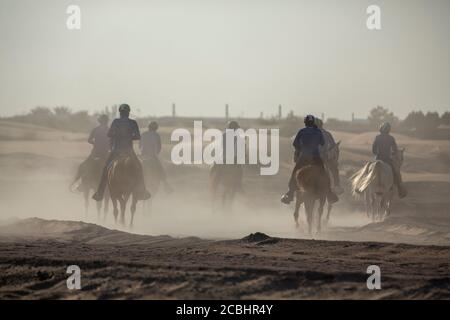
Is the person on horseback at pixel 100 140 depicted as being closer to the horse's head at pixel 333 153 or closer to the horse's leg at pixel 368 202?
the horse's head at pixel 333 153

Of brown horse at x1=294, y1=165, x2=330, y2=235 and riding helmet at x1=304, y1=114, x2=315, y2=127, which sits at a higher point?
riding helmet at x1=304, y1=114, x2=315, y2=127

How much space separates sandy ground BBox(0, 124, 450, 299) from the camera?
13.9 m

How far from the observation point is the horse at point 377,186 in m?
27.9

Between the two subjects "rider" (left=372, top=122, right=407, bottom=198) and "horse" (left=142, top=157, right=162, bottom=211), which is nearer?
"rider" (left=372, top=122, right=407, bottom=198)

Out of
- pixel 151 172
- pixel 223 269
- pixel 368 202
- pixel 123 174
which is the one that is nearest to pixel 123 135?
pixel 123 174

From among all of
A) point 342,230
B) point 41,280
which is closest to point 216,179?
point 342,230

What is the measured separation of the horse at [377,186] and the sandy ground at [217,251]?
2.75 feet

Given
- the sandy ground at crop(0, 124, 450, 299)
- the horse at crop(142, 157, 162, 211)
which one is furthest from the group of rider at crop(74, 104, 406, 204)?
the horse at crop(142, 157, 162, 211)

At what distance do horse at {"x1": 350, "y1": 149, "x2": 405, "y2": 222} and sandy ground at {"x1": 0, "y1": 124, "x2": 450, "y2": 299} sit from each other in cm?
84

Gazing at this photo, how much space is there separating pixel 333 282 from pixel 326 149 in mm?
10545

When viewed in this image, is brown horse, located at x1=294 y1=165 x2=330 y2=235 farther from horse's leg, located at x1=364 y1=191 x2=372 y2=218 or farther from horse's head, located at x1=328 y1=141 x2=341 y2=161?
horse's leg, located at x1=364 y1=191 x2=372 y2=218

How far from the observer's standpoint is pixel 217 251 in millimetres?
17750

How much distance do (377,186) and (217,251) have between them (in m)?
10.9

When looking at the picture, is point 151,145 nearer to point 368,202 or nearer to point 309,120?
point 368,202
